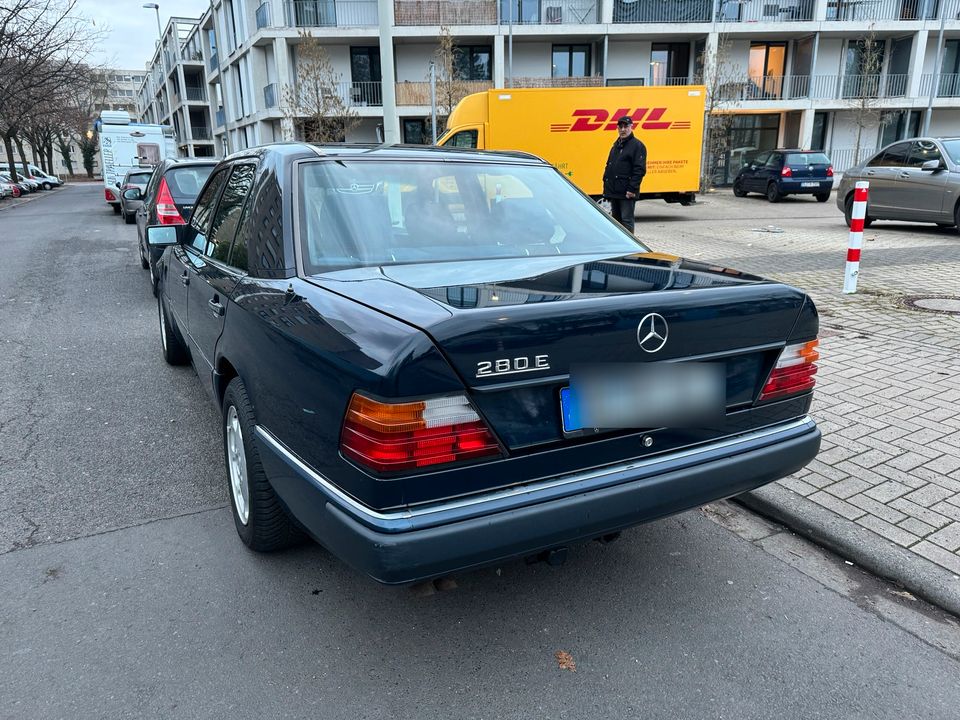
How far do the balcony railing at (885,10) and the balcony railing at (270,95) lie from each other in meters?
25.6

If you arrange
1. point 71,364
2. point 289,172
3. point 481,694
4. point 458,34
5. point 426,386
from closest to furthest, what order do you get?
1. point 426,386
2. point 481,694
3. point 289,172
4. point 71,364
5. point 458,34

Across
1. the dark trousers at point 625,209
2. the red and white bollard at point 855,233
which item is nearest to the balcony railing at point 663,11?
the dark trousers at point 625,209

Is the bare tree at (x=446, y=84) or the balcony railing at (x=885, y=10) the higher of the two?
the balcony railing at (x=885, y=10)

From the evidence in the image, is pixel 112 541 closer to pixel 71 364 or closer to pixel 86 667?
pixel 86 667

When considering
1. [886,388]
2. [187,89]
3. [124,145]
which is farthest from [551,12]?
[187,89]

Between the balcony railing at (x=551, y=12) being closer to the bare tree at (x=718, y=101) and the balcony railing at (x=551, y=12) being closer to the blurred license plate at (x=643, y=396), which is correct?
A: the bare tree at (x=718, y=101)

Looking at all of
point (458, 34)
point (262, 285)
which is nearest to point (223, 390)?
point (262, 285)

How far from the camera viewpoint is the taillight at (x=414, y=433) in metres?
2.06

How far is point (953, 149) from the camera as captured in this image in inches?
512

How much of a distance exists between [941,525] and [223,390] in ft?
11.2

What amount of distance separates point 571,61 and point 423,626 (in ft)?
112

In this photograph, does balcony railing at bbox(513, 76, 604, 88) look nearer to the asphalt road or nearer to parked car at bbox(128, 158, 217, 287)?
parked car at bbox(128, 158, 217, 287)

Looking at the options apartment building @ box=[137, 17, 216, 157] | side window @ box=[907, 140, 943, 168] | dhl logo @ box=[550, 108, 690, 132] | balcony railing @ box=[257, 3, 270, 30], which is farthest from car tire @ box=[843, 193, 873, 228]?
apartment building @ box=[137, 17, 216, 157]

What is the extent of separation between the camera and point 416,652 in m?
2.58
